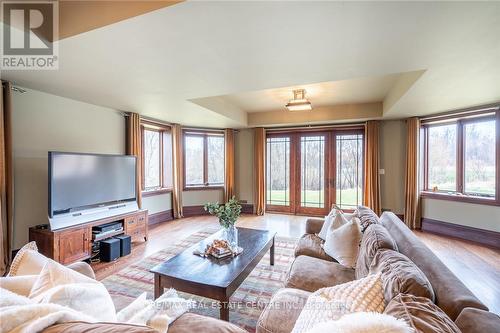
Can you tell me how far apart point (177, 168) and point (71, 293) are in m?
4.84

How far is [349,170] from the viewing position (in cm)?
552

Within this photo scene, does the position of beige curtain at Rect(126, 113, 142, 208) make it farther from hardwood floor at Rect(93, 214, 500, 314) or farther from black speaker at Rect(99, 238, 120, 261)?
black speaker at Rect(99, 238, 120, 261)

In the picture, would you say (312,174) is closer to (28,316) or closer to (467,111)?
(467,111)

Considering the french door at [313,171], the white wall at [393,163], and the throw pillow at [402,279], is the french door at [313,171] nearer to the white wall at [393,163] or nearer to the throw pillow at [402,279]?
the white wall at [393,163]

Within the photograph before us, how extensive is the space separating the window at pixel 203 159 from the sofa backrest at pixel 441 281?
5.01m

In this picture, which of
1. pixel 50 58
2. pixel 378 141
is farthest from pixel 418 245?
pixel 378 141

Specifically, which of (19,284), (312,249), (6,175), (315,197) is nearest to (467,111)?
(315,197)

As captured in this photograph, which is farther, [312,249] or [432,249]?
[432,249]

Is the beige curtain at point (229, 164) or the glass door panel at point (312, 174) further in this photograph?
the beige curtain at point (229, 164)

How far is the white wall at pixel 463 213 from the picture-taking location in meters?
3.79

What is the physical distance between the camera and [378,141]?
16.8 feet

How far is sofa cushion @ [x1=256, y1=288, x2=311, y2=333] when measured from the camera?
1283 millimetres

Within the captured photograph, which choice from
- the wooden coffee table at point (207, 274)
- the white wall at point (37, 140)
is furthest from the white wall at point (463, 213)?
the white wall at point (37, 140)

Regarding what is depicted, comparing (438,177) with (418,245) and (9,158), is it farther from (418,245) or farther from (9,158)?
(9,158)
